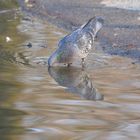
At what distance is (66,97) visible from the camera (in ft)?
23.4

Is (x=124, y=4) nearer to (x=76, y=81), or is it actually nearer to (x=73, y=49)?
(x=73, y=49)

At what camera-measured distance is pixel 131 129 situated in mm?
5984

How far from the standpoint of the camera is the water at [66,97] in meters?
5.93

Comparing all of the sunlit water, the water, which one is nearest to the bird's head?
the water

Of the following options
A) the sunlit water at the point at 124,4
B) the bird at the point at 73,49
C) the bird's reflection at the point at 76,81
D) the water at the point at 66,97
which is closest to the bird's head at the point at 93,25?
the bird at the point at 73,49

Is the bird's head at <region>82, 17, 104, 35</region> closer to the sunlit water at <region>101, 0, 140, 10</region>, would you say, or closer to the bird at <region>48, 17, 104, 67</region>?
the bird at <region>48, 17, 104, 67</region>

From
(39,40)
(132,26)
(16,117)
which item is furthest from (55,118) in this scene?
(132,26)

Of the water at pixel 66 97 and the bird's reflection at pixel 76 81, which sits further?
the bird's reflection at pixel 76 81

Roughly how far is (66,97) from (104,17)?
770cm

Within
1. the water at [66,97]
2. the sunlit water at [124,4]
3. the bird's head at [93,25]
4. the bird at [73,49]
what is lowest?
the water at [66,97]

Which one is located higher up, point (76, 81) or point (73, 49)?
point (73, 49)

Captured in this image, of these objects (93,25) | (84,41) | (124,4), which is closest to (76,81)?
(84,41)

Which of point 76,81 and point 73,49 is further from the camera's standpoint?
point 73,49

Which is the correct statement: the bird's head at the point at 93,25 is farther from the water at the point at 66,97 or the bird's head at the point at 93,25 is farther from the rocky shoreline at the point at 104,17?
the rocky shoreline at the point at 104,17
